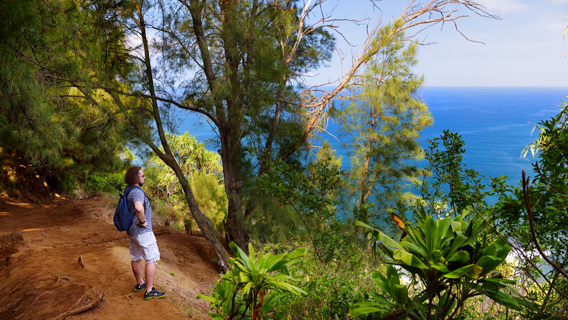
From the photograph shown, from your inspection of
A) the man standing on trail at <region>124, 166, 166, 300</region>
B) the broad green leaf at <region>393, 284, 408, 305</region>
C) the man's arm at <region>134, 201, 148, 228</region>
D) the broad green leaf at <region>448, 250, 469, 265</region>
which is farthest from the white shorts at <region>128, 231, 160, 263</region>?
the broad green leaf at <region>448, 250, 469, 265</region>

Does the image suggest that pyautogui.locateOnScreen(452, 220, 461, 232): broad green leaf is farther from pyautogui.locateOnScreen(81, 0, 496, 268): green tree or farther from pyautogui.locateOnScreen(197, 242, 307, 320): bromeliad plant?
pyautogui.locateOnScreen(81, 0, 496, 268): green tree

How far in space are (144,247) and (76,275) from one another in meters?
1.20

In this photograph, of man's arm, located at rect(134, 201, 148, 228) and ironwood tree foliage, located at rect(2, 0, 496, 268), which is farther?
ironwood tree foliage, located at rect(2, 0, 496, 268)

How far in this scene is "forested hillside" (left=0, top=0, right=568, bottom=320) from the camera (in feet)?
5.75

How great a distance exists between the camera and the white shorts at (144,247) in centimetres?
302

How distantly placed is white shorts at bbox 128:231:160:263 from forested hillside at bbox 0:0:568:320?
2.81 ft

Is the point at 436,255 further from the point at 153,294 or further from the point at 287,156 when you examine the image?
the point at 287,156

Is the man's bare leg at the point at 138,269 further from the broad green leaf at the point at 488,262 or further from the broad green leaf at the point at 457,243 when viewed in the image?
the broad green leaf at the point at 488,262

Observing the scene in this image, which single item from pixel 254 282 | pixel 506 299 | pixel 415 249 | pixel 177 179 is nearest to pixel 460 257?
pixel 415 249

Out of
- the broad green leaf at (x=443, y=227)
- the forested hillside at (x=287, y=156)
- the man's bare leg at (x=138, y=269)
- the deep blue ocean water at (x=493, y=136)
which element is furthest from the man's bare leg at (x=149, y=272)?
the deep blue ocean water at (x=493, y=136)

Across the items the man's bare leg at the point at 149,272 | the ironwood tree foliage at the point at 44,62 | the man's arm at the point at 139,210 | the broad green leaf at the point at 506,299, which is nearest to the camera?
the broad green leaf at the point at 506,299

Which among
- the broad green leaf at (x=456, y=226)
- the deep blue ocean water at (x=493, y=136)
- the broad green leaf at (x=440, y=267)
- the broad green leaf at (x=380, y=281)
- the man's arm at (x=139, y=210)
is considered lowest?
the deep blue ocean water at (x=493, y=136)

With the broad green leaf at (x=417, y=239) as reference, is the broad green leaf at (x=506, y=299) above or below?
below

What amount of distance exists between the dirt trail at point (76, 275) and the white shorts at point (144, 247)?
1.45ft
